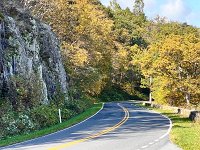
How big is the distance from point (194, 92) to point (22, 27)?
2000cm

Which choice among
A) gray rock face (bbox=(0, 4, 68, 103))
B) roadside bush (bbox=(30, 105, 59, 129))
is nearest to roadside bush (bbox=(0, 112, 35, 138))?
roadside bush (bbox=(30, 105, 59, 129))

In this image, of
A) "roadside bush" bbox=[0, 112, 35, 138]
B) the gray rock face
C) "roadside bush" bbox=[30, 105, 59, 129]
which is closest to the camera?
"roadside bush" bbox=[0, 112, 35, 138]

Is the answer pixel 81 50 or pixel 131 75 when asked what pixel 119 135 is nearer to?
pixel 81 50

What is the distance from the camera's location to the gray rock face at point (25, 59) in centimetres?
2484

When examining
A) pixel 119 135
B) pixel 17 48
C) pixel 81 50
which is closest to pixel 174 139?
pixel 119 135

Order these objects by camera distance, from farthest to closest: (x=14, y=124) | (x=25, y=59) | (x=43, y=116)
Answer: (x=25, y=59)
(x=43, y=116)
(x=14, y=124)

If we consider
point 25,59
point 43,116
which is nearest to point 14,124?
point 43,116

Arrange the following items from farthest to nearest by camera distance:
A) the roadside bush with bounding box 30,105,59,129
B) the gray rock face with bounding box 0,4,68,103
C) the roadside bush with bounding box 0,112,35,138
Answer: the roadside bush with bounding box 30,105,59,129
the gray rock face with bounding box 0,4,68,103
the roadside bush with bounding box 0,112,35,138

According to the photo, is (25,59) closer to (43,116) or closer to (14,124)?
(43,116)

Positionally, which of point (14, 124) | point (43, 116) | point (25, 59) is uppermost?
point (25, 59)

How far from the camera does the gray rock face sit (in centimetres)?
2484

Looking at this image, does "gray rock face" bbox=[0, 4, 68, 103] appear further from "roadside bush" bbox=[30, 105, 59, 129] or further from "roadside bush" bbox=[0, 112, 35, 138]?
"roadside bush" bbox=[0, 112, 35, 138]

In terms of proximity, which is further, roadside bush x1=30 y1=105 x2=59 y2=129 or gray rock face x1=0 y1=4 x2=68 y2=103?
roadside bush x1=30 y1=105 x2=59 y2=129

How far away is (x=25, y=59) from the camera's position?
2798cm
